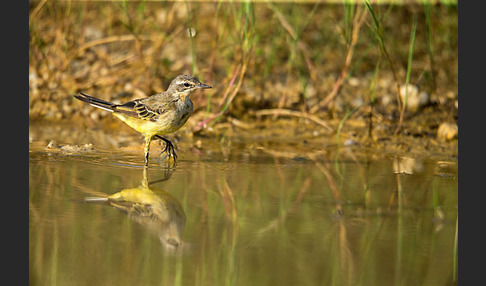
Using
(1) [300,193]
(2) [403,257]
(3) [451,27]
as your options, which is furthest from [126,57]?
(2) [403,257]

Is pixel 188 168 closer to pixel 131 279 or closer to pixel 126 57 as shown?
pixel 131 279

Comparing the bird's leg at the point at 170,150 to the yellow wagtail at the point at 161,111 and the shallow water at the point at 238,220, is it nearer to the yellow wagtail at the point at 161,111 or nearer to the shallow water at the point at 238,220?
the yellow wagtail at the point at 161,111

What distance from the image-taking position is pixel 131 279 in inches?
150

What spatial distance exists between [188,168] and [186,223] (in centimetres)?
175

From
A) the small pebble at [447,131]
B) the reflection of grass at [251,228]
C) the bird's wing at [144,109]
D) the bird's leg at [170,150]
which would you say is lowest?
the reflection of grass at [251,228]

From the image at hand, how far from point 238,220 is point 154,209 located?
0.73 m

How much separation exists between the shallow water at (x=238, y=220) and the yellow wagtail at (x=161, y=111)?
0.34 meters

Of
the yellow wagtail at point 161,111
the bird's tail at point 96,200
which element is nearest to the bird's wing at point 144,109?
the yellow wagtail at point 161,111

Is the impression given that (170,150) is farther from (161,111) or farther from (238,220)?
(238,220)

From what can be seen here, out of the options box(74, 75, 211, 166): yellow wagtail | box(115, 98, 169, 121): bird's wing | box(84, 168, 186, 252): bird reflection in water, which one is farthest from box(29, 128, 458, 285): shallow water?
box(115, 98, 169, 121): bird's wing

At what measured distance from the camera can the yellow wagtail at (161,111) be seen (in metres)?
6.79

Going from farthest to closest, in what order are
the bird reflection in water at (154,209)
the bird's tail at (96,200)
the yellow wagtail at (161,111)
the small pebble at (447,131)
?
1. the small pebble at (447,131)
2. the yellow wagtail at (161,111)
3. the bird's tail at (96,200)
4. the bird reflection in water at (154,209)

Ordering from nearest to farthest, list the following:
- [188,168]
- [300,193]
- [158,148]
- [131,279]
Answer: [131,279] → [300,193] → [188,168] → [158,148]

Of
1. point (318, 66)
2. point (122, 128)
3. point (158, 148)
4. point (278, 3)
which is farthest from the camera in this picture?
point (318, 66)
